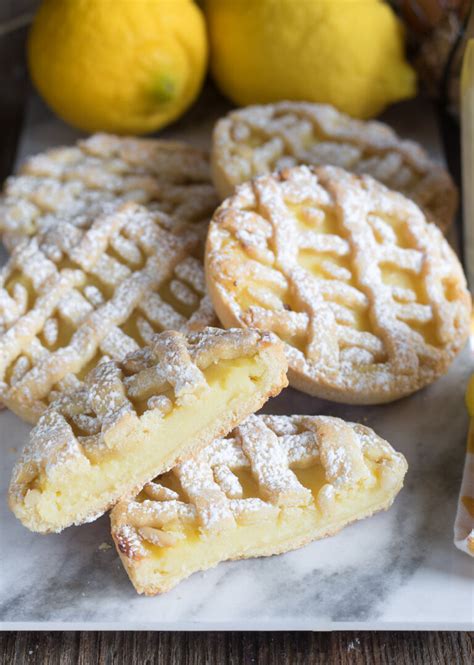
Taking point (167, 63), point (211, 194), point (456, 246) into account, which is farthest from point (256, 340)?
point (167, 63)

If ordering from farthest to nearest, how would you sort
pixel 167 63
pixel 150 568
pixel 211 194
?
pixel 167 63, pixel 211 194, pixel 150 568

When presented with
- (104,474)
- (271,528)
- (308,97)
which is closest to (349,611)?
(271,528)

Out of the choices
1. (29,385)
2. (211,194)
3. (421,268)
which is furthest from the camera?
(211,194)

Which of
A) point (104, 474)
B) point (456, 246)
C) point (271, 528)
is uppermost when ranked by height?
point (104, 474)

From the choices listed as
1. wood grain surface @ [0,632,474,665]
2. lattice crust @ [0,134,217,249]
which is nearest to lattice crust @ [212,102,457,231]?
lattice crust @ [0,134,217,249]

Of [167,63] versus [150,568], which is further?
[167,63]

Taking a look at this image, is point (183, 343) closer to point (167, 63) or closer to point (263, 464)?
point (263, 464)

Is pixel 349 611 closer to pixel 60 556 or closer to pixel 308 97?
pixel 60 556

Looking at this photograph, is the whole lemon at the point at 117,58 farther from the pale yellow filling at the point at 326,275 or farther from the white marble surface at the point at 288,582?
the white marble surface at the point at 288,582

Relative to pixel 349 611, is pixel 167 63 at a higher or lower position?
higher
